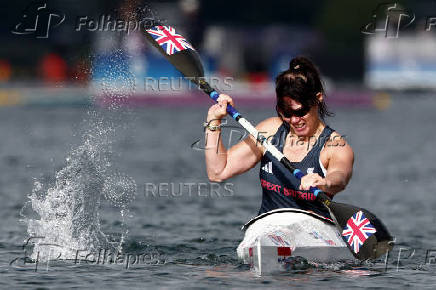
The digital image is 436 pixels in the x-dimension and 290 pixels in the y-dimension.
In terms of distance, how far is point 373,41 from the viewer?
2007 inches

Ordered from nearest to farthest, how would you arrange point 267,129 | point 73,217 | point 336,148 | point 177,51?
point 336,148
point 267,129
point 177,51
point 73,217

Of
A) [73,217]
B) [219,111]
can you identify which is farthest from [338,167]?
[73,217]

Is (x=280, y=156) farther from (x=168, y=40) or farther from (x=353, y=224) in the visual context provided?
(x=168, y=40)

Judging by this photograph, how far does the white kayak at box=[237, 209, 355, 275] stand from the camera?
29.5ft

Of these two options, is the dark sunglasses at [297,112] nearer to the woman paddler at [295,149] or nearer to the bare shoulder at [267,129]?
the woman paddler at [295,149]

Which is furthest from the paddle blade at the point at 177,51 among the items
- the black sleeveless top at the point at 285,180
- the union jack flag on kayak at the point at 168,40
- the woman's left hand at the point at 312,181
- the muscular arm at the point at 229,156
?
the woman's left hand at the point at 312,181

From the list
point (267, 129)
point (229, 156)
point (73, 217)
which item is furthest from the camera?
point (73, 217)

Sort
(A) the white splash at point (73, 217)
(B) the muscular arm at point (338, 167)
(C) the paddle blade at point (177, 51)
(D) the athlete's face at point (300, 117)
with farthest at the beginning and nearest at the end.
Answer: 1. (C) the paddle blade at point (177, 51)
2. (A) the white splash at point (73, 217)
3. (D) the athlete's face at point (300, 117)
4. (B) the muscular arm at point (338, 167)


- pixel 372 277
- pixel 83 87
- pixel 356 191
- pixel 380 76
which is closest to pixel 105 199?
pixel 356 191

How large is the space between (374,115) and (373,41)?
50.0 ft

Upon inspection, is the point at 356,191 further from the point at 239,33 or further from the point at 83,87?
the point at 239,33

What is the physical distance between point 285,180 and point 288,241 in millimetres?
636

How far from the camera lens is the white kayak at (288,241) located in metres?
8.99

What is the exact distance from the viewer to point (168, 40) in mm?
10734
